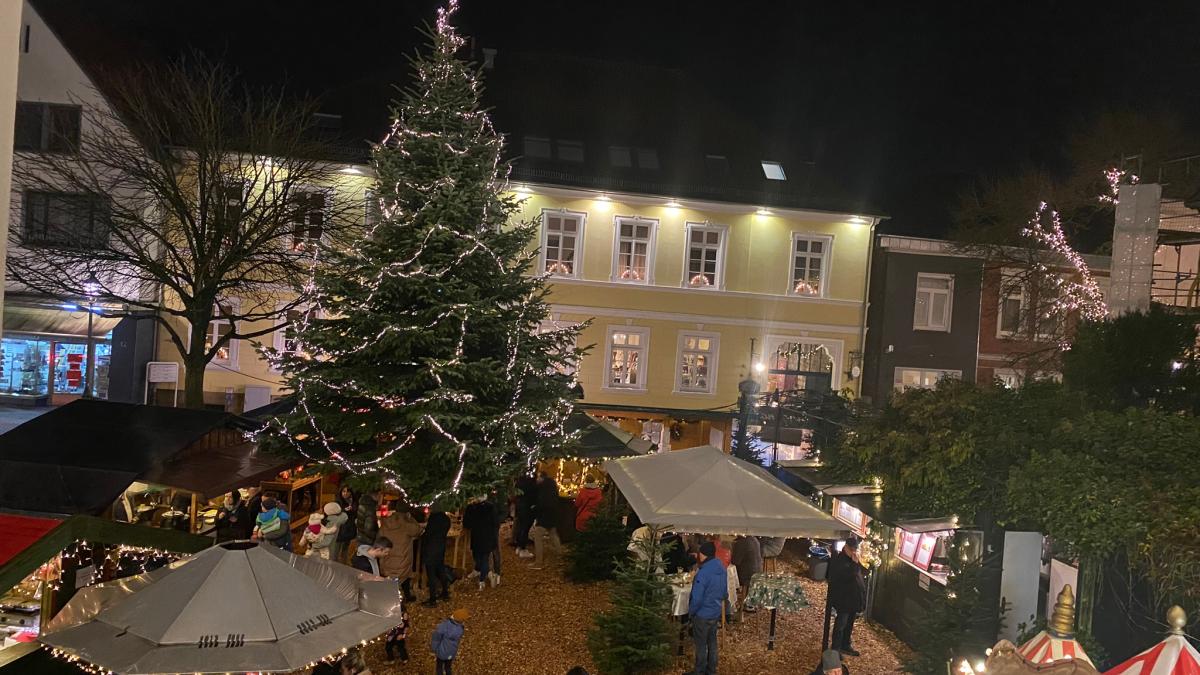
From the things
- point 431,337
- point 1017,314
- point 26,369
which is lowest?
point 26,369

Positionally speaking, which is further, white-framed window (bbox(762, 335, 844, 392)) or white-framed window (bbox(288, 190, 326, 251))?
white-framed window (bbox(762, 335, 844, 392))

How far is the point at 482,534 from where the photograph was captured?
1191 centimetres

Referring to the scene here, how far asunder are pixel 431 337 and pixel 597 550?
422 centimetres

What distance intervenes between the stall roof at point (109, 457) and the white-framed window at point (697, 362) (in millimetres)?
13194

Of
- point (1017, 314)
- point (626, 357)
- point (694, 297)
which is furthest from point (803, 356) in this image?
point (1017, 314)

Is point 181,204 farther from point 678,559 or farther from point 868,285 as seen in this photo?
point 868,285

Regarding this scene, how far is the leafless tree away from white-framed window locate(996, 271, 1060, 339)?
18065mm

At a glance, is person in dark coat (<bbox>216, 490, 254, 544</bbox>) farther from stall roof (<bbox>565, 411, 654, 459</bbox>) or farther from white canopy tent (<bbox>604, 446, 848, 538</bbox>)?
white canopy tent (<bbox>604, 446, 848, 538</bbox>)

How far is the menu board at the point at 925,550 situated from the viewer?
997 cm

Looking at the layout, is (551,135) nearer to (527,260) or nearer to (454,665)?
(527,260)

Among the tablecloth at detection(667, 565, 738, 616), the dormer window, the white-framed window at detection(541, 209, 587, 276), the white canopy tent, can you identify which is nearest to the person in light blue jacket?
the white canopy tent

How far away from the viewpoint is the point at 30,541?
6.77m

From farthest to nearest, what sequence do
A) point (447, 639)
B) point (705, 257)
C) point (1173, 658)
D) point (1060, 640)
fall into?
point (705, 257), point (447, 639), point (1060, 640), point (1173, 658)

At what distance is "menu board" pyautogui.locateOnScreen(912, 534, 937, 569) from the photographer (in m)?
9.97
